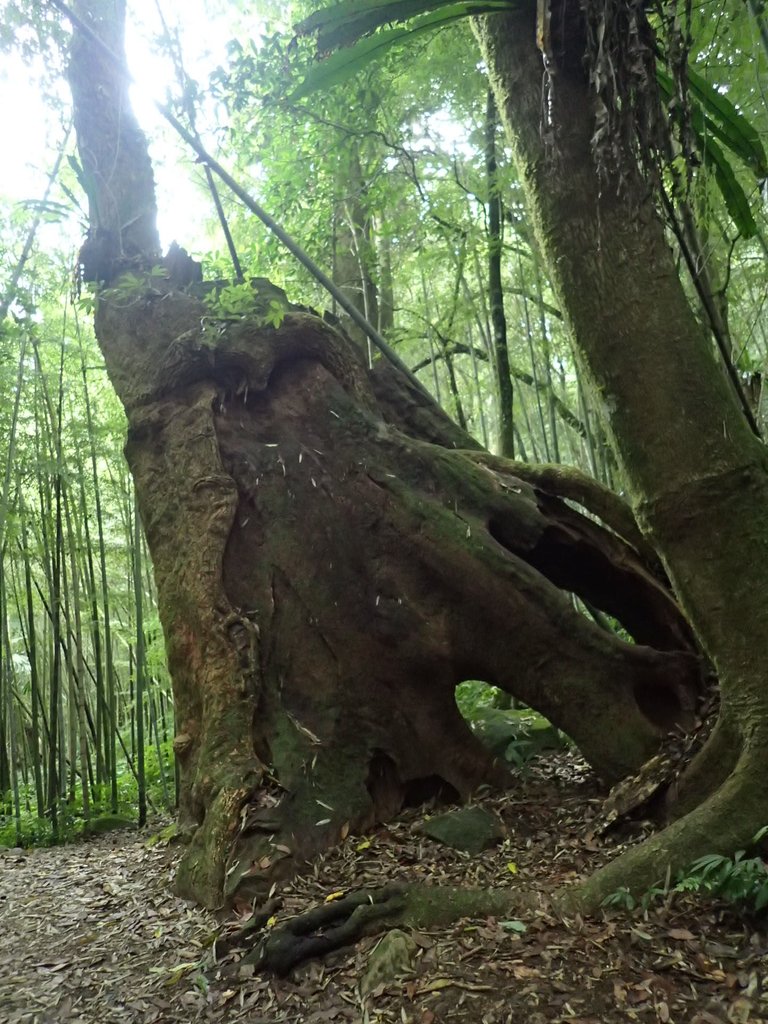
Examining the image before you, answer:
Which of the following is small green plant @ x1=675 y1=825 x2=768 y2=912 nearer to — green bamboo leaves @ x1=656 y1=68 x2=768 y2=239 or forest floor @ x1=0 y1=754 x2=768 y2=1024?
forest floor @ x1=0 y1=754 x2=768 y2=1024

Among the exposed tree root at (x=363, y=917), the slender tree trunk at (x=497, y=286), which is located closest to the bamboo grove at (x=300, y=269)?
the slender tree trunk at (x=497, y=286)

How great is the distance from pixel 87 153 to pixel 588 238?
13.2 ft

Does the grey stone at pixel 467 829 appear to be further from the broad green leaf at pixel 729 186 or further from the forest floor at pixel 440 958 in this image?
the broad green leaf at pixel 729 186

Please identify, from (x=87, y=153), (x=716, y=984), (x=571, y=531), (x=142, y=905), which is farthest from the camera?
(x=87, y=153)

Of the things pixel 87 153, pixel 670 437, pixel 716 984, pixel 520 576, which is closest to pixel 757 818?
pixel 716 984

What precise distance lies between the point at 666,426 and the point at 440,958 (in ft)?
6.21

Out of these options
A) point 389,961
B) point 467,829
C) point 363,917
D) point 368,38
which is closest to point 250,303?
point 368,38

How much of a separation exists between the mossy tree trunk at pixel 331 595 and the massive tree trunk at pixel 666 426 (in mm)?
1033

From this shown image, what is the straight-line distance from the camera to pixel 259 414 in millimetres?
4441

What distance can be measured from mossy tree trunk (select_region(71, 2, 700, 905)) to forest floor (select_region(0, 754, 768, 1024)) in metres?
0.27

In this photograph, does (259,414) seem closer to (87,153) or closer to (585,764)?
(87,153)

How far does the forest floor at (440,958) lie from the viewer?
6.82 feet

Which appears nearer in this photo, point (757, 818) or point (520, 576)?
point (757, 818)

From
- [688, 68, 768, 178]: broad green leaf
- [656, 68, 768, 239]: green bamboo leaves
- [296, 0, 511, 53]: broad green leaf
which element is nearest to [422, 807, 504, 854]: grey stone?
[656, 68, 768, 239]: green bamboo leaves
